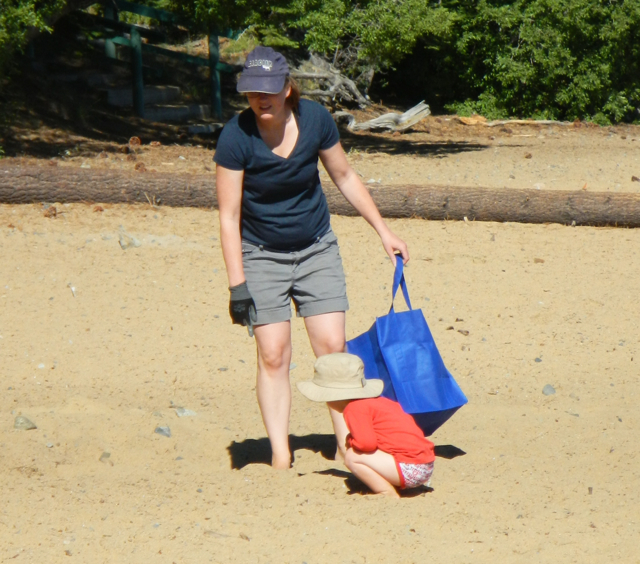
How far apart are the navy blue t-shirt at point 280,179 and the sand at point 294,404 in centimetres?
112

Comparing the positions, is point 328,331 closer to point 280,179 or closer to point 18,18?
point 280,179

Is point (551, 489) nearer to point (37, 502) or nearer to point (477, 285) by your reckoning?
point (37, 502)

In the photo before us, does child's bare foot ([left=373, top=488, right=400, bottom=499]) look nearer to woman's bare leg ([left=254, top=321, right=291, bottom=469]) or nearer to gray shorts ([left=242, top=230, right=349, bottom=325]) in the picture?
woman's bare leg ([left=254, top=321, right=291, bottom=469])

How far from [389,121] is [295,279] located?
12162 millimetres

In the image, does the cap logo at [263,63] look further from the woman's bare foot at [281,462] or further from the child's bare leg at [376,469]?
the woman's bare foot at [281,462]

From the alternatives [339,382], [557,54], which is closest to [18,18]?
[339,382]

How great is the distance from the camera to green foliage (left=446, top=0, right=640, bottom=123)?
632 inches

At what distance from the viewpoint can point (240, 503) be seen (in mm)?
3555

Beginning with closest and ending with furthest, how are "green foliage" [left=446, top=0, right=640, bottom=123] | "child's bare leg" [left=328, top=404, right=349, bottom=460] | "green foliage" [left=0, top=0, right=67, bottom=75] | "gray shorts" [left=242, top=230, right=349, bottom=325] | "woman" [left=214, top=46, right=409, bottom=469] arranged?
"woman" [left=214, top=46, right=409, bottom=469] → "gray shorts" [left=242, top=230, right=349, bottom=325] → "child's bare leg" [left=328, top=404, right=349, bottom=460] → "green foliage" [left=0, top=0, right=67, bottom=75] → "green foliage" [left=446, top=0, right=640, bottom=123]

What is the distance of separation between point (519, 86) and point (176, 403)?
13899 millimetres

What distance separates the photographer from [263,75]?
336 centimetres

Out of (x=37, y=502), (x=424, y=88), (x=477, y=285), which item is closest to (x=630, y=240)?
(x=477, y=285)

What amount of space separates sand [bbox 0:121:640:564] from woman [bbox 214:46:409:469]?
→ 0.56 meters

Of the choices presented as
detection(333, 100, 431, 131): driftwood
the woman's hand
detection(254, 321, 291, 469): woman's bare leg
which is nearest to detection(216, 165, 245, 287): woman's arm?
detection(254, 321, 291, 469): woman's bare leg
